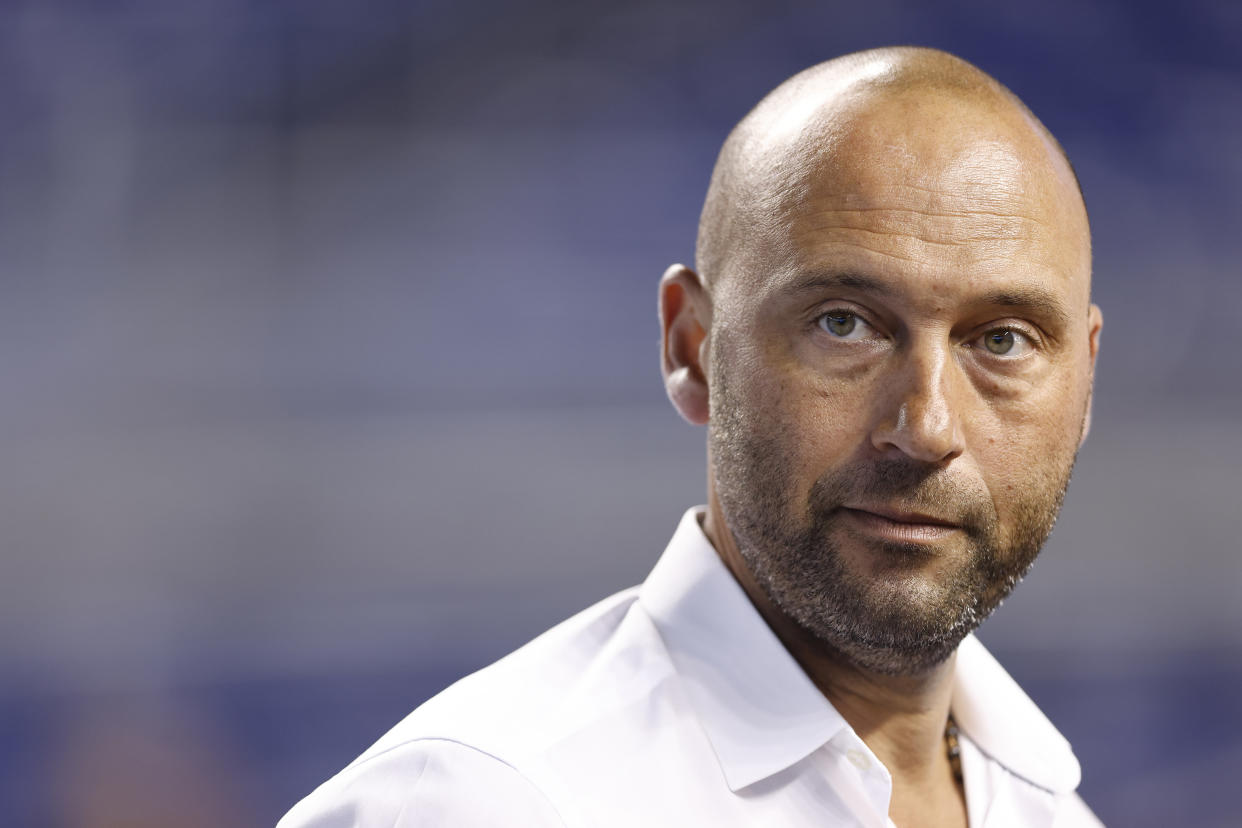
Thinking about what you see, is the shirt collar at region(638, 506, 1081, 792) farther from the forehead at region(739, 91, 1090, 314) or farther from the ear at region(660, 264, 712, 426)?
the forehead at region(739, 91, 1090, 314)

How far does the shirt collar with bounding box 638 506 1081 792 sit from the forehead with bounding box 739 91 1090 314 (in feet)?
1.24

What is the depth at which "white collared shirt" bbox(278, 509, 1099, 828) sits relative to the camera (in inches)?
51.6

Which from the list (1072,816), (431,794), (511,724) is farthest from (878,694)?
(431,794)

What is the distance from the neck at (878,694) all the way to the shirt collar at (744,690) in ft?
0.18

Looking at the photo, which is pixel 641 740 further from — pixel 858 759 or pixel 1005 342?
pixel 1005 342

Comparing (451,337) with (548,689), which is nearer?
(548,689)

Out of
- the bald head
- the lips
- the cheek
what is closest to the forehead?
the bald head

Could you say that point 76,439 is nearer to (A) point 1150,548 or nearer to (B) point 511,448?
(B) point 511,448

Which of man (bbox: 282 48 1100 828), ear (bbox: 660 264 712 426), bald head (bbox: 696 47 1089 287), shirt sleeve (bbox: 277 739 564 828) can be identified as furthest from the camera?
ear (bbox: 660 264 712 426)

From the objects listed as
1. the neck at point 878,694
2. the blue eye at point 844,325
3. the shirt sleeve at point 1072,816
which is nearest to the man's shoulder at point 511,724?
the neck at point 878,694

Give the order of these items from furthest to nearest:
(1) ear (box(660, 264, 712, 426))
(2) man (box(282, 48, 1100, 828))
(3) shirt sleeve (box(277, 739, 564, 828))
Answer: (1) ear (box(660, 264, 712, 426))
(2) man (box(282, 48, 1100, 828))
(3) shirt sleeve (box(277, 739, 564, 828))

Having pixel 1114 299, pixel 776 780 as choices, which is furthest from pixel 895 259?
pixel 1114 299

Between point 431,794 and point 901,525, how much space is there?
1.95 ft

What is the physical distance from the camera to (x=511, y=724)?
4.49 feet
